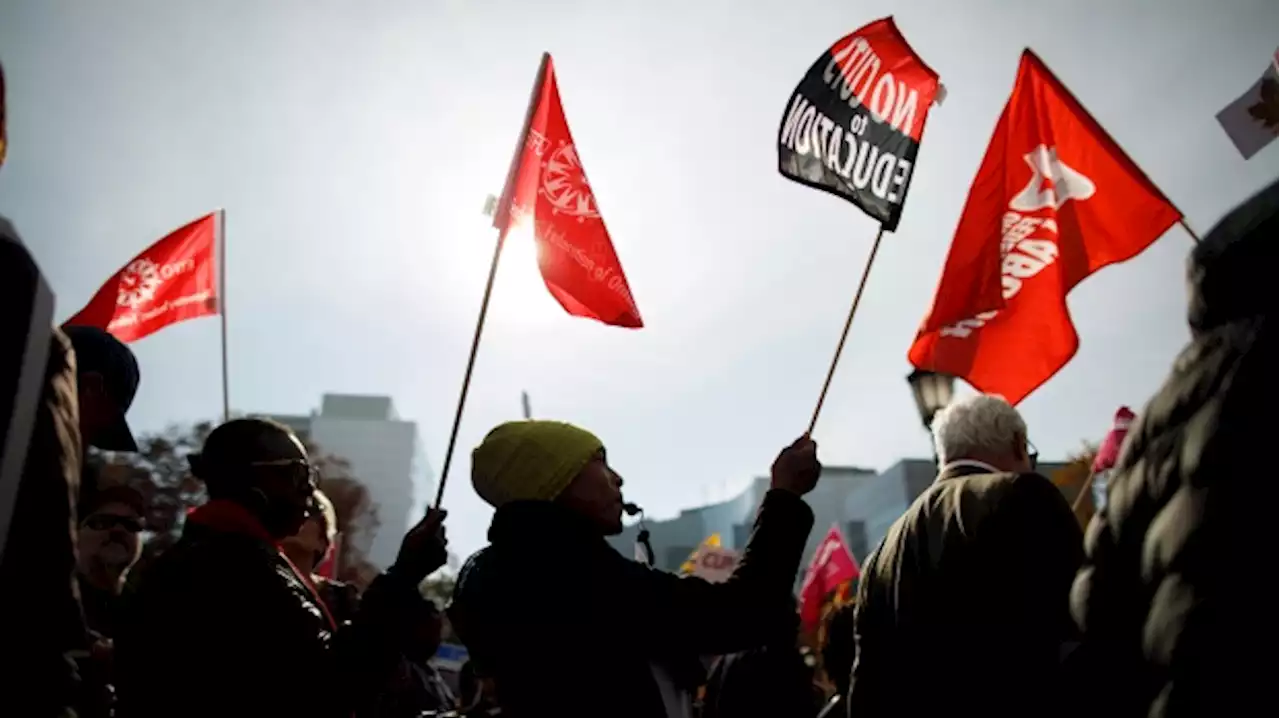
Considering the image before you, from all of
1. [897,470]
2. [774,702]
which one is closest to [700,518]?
[897,470]

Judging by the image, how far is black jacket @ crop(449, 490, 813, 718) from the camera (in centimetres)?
227

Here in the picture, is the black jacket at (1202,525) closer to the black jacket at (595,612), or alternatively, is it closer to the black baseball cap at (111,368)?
the black jacket at (595,612)

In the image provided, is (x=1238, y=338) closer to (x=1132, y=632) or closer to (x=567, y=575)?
(x=1132, y=632)

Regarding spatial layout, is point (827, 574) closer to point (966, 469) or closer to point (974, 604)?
point (966, 469)

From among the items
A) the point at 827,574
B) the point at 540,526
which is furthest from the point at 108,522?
the point at 827,574

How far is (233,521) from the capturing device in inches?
99.5

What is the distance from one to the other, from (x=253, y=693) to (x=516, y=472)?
0.92 m

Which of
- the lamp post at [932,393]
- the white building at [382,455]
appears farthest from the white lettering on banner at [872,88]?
the white building at [382,455]

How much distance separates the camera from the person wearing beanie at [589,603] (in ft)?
7.45

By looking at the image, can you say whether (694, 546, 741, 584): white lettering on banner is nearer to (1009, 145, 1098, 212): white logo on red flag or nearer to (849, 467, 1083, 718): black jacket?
(1009, 145, 1098, 212): white logo on red flag

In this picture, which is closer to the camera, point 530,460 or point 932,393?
point 530,460

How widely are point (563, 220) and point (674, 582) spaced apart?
247cm

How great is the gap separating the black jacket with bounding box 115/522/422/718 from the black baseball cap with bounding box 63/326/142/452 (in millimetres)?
892

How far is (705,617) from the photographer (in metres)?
2.34
